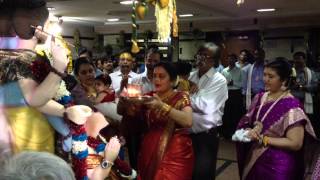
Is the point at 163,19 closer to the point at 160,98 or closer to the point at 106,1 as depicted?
the point at 160,98

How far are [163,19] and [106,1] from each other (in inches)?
195

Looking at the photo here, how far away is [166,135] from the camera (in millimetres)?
2211

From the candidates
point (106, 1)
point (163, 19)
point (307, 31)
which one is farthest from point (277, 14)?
point (163, 19)

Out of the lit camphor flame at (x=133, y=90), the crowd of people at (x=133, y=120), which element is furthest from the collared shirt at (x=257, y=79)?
the lit camphor flame at (x=133, y=90)

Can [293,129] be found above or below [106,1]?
below

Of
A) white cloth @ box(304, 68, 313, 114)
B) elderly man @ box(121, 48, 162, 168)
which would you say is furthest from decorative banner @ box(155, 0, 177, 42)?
white cloth @ box(304, 68, 313, 114)

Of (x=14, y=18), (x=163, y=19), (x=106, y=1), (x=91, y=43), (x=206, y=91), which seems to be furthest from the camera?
(x=91, y=43)

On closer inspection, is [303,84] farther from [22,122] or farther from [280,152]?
[22,122]

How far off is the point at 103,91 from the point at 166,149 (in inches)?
25.2

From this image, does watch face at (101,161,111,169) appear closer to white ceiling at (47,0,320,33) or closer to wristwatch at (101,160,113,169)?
wristwatch at (101,160,113,169)

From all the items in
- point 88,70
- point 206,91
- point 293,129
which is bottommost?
point 293,129

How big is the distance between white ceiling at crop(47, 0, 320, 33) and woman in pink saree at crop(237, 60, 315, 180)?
359cm

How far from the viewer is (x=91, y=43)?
444 inches

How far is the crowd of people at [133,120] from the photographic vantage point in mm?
1170
